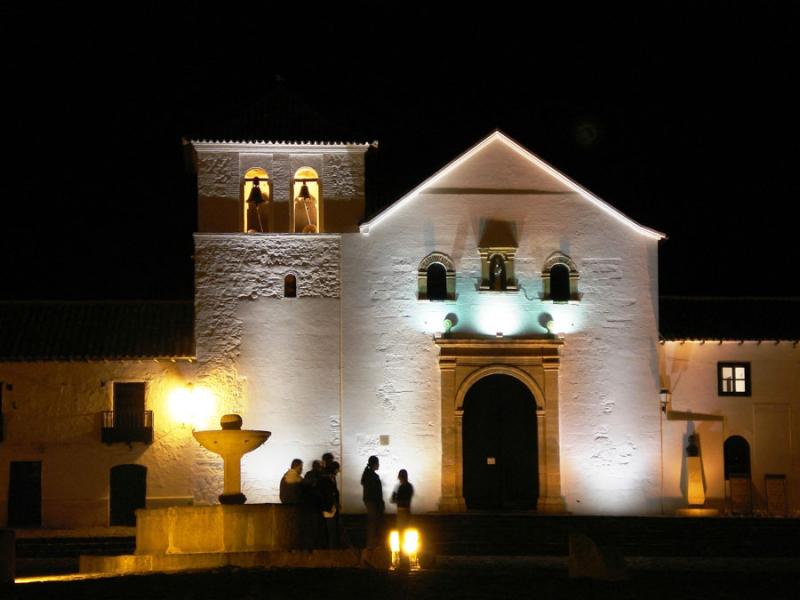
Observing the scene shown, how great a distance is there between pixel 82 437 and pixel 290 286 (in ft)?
21.5

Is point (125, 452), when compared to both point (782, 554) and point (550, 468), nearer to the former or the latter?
point (550, 468)

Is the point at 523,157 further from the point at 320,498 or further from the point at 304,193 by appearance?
the point at 320,498

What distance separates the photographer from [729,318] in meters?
37.4

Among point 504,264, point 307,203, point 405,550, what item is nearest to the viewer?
point 405,550

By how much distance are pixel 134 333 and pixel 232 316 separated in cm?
300

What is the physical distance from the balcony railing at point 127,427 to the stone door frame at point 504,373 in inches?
296

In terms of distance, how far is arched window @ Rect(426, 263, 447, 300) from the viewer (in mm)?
35031

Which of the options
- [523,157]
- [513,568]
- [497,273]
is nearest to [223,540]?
[513,568]

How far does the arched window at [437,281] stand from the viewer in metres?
35.0

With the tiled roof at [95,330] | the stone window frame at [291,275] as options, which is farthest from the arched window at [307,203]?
the tiled roof at [95,330]

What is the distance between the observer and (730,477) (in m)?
35.9

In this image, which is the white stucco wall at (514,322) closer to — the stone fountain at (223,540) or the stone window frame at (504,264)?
the stone window frame at (504,264)

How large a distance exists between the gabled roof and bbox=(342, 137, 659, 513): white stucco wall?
13cm

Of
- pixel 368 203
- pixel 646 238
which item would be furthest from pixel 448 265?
pixel 646 238
